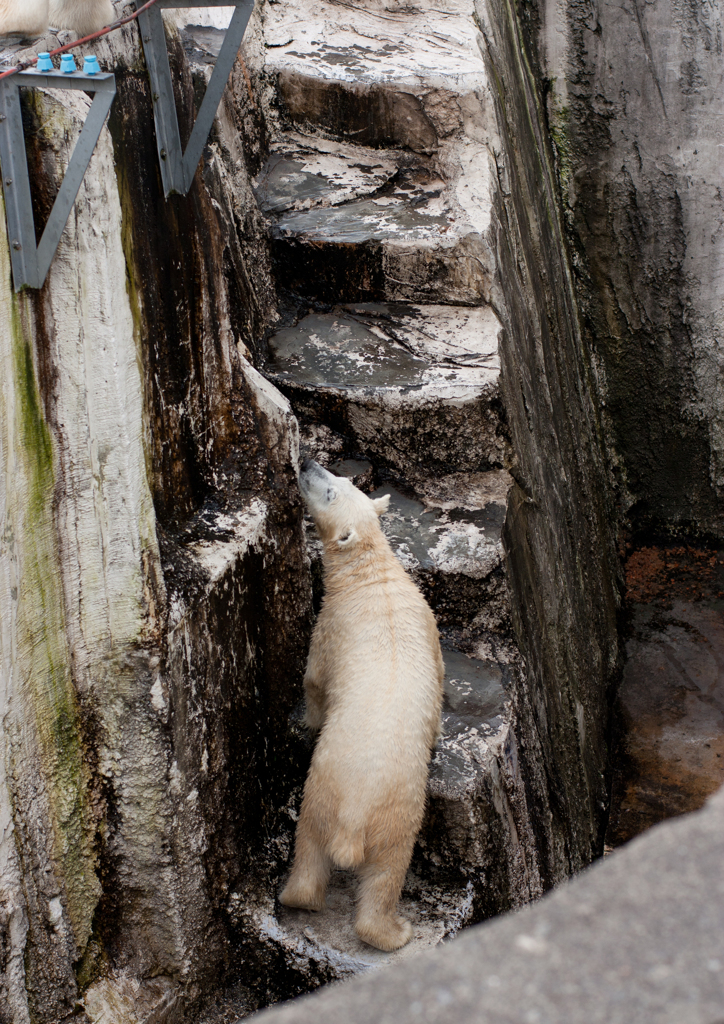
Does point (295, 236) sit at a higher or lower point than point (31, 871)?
higher

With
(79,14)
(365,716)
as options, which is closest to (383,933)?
(365,716)

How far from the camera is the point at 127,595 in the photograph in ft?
7.55

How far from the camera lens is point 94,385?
2199 millimetres

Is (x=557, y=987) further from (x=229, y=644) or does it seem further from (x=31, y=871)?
(x=229, y=644)

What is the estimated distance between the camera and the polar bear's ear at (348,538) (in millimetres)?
3039

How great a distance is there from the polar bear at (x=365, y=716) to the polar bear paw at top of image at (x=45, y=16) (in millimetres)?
1541

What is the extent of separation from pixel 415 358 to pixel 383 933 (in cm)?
227

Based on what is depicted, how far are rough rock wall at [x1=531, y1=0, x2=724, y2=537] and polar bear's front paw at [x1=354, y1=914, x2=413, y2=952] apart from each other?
5.01 m

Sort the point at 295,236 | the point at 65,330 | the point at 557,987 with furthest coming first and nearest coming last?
the point at 295,236, the point at 65,330, the point at 557,987

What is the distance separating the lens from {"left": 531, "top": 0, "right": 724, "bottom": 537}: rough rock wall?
5.98 m

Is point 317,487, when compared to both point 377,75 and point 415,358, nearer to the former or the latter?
point 415,358

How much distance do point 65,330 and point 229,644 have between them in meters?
1.11

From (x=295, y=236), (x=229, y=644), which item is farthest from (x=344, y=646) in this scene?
(x=295, y=236)

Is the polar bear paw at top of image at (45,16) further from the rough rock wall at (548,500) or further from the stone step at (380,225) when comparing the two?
the rough rock wall at (548,500)
